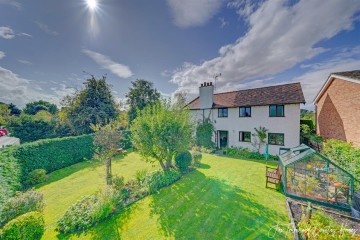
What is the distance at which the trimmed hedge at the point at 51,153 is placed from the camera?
1171 centimetres

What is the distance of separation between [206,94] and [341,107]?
15.1 m

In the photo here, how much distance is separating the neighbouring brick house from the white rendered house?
351cm

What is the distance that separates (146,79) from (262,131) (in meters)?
26.6

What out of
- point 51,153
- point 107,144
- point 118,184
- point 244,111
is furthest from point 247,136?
point 51,153

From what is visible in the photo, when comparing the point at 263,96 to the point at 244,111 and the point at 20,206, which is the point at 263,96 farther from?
the point at 20,206

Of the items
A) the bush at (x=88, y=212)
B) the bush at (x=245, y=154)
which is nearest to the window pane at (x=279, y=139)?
the bush at (x=245, y=154)

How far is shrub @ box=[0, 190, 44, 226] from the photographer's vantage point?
639 centimetres

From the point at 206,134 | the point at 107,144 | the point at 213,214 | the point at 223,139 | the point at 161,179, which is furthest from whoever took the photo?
the point at 206,134

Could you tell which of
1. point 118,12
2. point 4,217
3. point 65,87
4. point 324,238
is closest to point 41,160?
point 4,217

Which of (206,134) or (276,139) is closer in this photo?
(276,139)

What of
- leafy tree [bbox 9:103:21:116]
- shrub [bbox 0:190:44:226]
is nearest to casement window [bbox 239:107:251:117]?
shrub [bbox 0:190:44:226]

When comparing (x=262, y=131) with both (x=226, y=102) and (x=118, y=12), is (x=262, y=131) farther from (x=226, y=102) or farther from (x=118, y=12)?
(x=118, y=12)

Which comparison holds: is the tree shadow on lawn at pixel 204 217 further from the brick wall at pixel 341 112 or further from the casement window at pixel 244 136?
the brick wall at pixel 341 112

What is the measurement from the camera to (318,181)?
7812 mm
